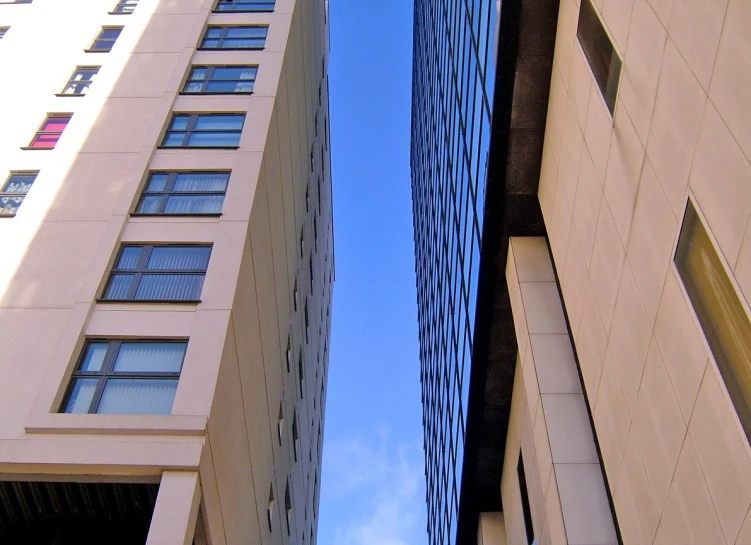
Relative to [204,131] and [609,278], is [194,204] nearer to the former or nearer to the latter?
[204,131]

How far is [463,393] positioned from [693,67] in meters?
17.7

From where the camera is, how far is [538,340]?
56.1ft

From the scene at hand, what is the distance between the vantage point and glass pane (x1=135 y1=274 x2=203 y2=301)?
1816 cm

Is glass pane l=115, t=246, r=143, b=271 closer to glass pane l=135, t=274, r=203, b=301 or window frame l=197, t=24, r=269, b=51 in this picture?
glass pane l=135, t=274, r=203, b=301

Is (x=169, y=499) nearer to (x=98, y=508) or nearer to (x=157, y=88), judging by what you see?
(x=98, y=508)

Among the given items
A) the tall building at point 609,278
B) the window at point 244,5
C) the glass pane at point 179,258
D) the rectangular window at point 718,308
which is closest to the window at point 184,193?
the glass pane at point 179,258

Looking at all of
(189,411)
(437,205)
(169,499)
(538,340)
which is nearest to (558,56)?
(538,340)

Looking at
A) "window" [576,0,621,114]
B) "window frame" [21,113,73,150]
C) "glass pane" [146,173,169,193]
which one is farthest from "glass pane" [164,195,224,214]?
"window" [576,0,621,114]

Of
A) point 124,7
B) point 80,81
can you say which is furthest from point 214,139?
point 124,7

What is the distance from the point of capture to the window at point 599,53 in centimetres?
1255

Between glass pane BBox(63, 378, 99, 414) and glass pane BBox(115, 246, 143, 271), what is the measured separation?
3748 millimetres

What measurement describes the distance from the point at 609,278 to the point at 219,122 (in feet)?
51.2

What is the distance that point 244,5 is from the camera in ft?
96.6

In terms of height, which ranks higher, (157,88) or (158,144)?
(157,88)
